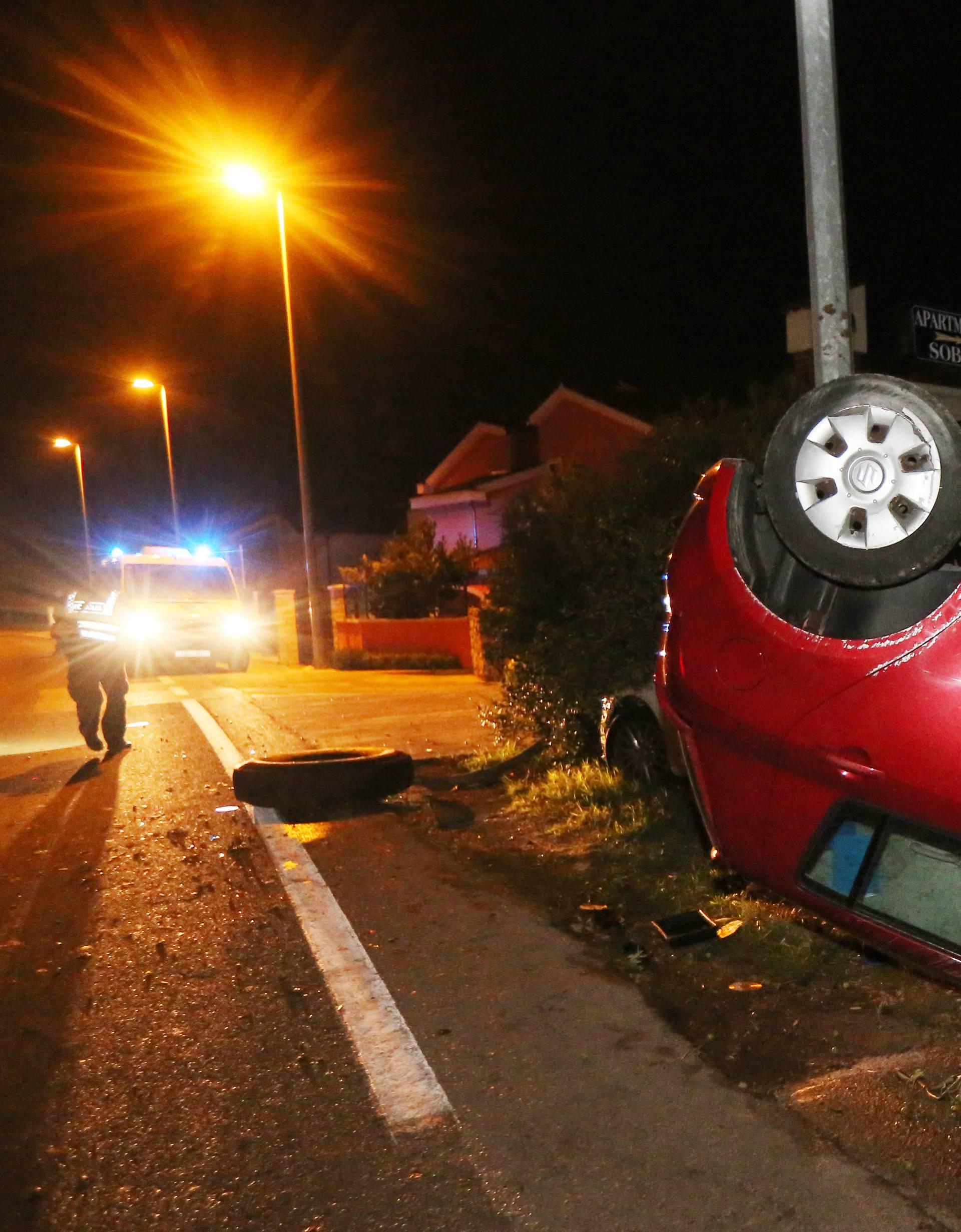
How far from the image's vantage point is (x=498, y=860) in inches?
252

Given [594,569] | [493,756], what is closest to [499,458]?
[493,756]

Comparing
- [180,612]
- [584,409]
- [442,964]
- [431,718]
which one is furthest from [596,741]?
[584,409]

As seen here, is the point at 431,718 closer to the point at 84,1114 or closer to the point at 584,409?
the point at 84,1114

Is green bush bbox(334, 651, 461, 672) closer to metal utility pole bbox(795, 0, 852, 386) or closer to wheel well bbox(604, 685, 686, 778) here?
wheel well bbox(604, 685, 686, 778)

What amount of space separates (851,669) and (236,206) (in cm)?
1908

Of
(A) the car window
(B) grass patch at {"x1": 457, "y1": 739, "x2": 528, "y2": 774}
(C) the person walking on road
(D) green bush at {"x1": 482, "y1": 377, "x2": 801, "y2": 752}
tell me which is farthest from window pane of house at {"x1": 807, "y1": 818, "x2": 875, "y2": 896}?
(A) the car window

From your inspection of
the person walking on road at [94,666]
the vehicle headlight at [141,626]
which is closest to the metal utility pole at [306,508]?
the vehicle headlight at [141,626]

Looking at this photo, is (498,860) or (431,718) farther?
(431,718)

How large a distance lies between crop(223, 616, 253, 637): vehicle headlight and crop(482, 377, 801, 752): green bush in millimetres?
13668

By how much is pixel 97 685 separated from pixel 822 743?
29.2 feet

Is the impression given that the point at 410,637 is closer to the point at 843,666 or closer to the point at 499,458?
the point at 499,458

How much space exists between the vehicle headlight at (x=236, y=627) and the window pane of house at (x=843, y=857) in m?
19.1

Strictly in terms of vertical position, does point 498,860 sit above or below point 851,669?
below

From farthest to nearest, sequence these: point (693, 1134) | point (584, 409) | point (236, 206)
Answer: point (584, 409), point (236, 206), point (693, 1134)
